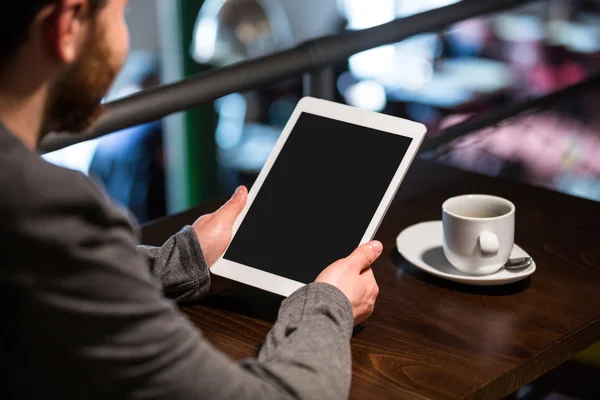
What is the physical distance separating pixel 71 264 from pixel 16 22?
0.18m

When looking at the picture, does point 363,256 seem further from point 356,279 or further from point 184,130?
point 184,130

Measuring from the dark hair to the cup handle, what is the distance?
2.08 feet

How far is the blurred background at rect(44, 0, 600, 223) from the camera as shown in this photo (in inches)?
150

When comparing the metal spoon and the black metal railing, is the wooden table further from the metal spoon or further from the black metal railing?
the black metal railing

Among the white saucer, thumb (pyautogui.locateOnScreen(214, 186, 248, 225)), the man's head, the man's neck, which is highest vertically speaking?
the man's head

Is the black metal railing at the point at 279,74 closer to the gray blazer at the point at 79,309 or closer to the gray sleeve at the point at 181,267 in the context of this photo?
the gray sleeve at the point at 181,267

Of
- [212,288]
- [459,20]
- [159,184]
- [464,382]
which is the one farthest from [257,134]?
[464,382]

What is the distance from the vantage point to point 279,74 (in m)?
1.53

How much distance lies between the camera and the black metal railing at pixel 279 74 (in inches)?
50.1

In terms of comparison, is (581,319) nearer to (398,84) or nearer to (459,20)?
(459,20)

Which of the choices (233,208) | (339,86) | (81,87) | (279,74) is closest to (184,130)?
(339,86)

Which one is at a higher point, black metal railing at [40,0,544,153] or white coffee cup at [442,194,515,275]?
black metal railing at [40,0,544,153]

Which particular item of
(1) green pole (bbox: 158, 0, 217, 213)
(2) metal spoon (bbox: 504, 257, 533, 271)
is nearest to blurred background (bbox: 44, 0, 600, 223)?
(1) green pole (bbox: 158, 0, 217, 213)

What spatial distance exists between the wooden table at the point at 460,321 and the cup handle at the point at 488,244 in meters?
0.06
